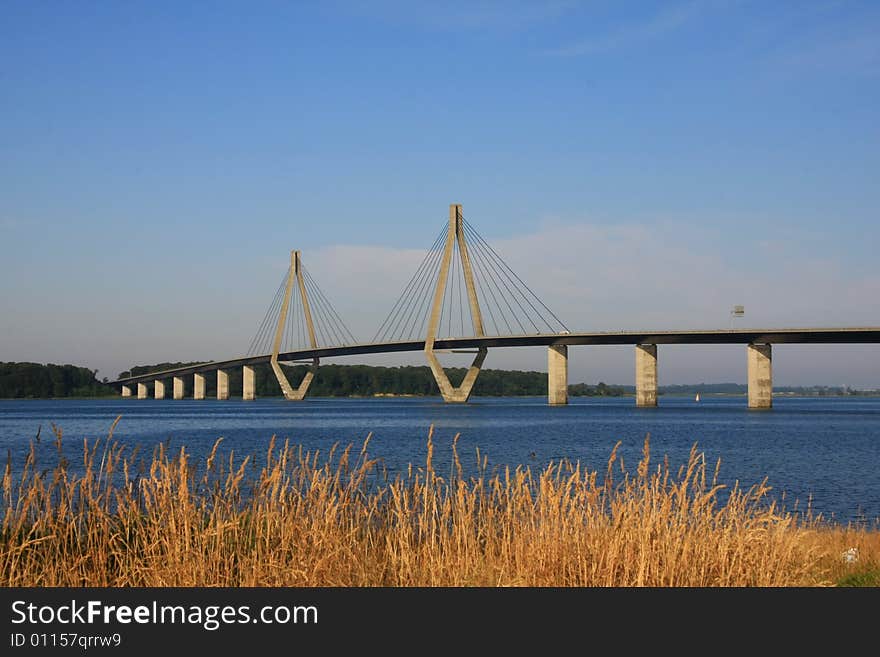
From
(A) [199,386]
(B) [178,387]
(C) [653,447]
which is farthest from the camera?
(B) [178,387]

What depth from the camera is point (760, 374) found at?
101m

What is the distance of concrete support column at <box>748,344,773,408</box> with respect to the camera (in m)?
99.1

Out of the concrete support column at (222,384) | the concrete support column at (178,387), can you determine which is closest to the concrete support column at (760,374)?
the concrete support column at (222,384)

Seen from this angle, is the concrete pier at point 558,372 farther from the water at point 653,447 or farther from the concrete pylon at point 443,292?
the water at point 653,447

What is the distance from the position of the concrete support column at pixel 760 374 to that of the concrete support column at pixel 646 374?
10.6 m

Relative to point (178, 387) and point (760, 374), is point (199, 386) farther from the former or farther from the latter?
point (760, 374)

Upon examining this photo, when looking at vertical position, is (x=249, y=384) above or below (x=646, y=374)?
below

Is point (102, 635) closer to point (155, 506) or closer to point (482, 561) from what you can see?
point (155, 506)

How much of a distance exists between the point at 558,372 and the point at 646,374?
404 inches

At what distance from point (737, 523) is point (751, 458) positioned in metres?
33.2

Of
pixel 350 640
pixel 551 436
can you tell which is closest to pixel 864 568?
pixel 350 640

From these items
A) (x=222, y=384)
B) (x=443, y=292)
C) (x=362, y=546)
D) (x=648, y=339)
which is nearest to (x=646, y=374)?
(x=648, y=339)

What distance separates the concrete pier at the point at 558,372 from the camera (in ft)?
353

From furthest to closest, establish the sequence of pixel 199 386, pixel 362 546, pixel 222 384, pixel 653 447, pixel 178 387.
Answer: pixel 178 387 → pixel 199 386 → pixel 222 384 → pixel 653 447 → pixel 362 546
